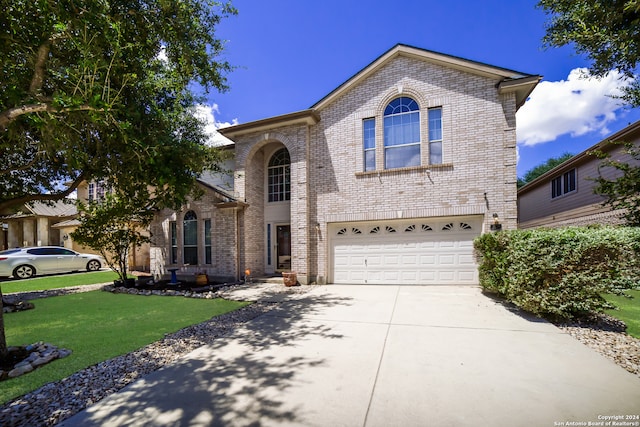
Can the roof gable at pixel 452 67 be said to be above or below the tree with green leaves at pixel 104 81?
above

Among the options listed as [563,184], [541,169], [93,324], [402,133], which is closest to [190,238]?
[93,324]

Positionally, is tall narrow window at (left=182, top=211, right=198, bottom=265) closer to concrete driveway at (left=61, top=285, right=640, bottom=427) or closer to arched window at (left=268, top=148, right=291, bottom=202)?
arched window at (left=268, top=148, right=291, bottom=202)

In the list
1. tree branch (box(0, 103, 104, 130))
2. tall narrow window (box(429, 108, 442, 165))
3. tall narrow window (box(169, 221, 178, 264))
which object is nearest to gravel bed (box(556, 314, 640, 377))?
tall narrow window (box(429, 108, 442, 165))

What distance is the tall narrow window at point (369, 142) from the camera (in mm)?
10094

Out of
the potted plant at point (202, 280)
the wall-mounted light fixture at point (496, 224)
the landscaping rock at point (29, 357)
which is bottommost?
the potted plant at point (202, 280)

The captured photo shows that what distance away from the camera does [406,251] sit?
9.59 meters

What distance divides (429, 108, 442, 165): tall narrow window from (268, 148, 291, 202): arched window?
19.6ft

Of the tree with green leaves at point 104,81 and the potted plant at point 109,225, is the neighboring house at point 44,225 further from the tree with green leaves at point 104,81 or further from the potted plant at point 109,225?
the tree with green leaves at point 104,81

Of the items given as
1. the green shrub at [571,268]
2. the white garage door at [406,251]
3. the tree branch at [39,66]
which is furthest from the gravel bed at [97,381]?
the green shrub at [571,268]

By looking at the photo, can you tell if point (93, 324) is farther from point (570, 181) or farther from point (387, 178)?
point (570, 181)

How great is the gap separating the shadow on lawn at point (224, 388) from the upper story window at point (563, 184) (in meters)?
16.3

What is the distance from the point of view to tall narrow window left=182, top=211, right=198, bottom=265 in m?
12.1

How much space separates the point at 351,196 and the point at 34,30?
8454 millimetres

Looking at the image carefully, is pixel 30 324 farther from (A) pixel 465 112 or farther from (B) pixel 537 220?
(B) pixel 537 220
